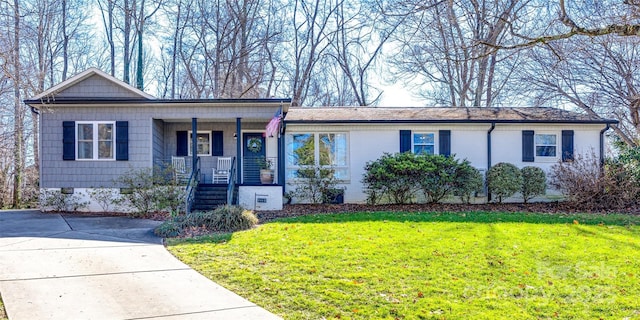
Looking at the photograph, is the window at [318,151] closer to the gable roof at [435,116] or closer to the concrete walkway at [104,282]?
the gable roof at [435,116]

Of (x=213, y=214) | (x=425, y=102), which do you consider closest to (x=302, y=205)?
(x=213, y=214)

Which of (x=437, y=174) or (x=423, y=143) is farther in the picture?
(x=423, y=143)

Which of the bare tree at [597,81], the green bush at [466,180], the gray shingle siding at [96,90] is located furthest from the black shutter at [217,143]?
the bare tree at [597,81]

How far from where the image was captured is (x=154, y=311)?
4.24m

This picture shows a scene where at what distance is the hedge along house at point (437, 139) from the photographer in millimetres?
14586

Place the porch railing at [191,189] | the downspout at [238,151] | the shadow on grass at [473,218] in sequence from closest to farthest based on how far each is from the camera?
the shadow on grass at [473,218] → the porch railing at [191,189] → the downspout at [238,151]

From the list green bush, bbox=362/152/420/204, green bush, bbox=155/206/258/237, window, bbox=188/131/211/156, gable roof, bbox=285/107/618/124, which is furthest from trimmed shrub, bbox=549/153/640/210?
window, bbox=188/131/211/156

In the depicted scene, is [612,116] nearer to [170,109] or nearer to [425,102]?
[425,102]

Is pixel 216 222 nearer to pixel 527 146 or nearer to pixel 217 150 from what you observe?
pixel 217 150

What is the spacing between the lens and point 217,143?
51.3 ft

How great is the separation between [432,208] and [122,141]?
9.72 metres

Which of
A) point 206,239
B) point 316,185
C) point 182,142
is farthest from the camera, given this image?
point 182,142

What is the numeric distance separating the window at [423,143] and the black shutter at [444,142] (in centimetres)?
24

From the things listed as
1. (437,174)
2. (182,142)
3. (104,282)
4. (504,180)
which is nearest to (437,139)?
(437,174)
